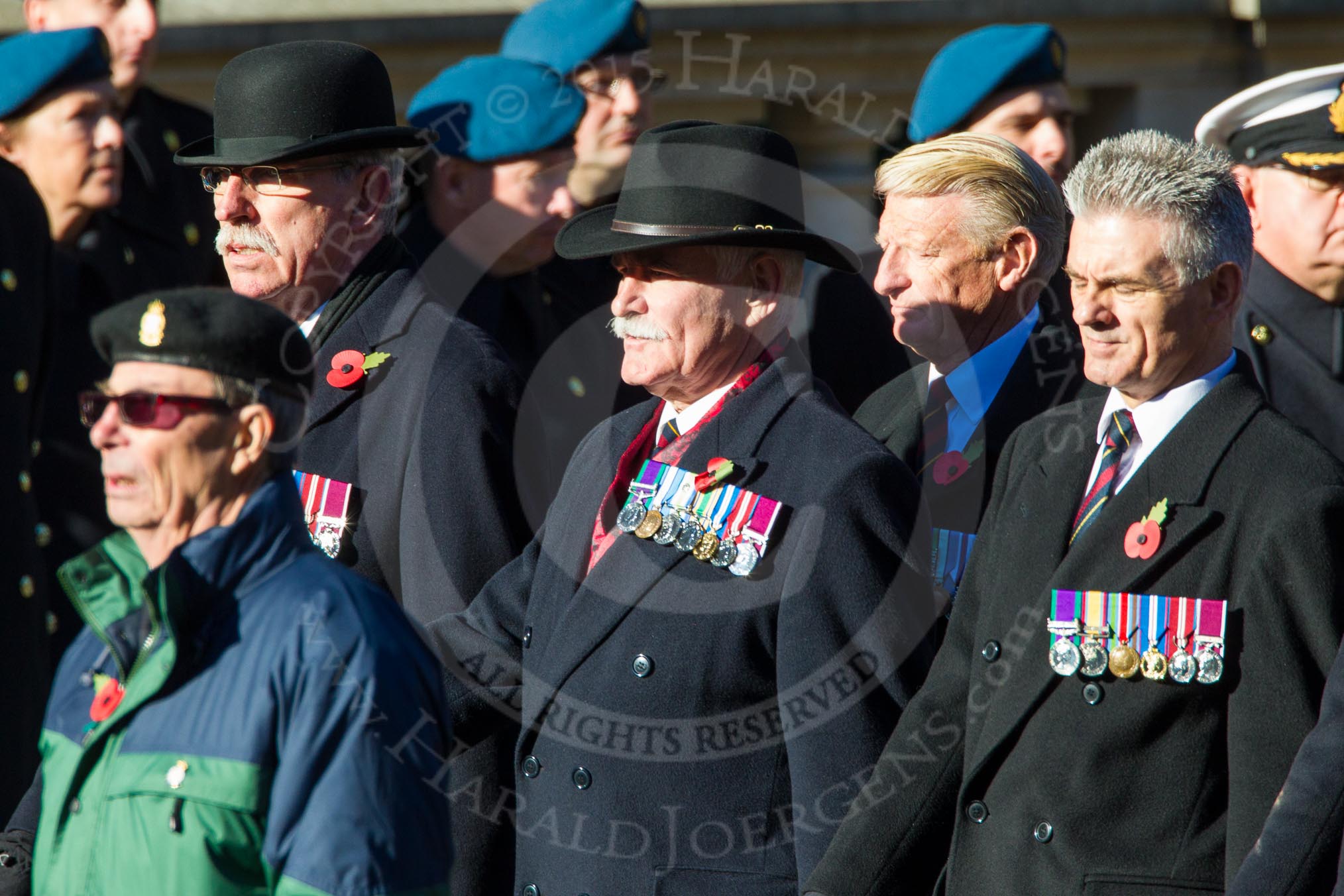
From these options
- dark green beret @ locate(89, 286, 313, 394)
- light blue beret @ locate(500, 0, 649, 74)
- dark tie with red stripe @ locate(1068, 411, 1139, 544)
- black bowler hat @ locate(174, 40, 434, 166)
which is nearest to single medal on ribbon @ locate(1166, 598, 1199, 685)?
dark tie with red stripe @ locate(1068, 411, 1139, 544)

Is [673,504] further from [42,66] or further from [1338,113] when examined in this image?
[42,66]

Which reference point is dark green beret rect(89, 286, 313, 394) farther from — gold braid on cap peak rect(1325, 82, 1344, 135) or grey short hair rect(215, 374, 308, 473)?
gold braid on cap peak rect(1325, 82, 1344, 135)

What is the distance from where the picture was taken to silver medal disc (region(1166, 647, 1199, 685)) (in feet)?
9.30

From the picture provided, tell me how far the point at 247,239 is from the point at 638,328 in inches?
38.9

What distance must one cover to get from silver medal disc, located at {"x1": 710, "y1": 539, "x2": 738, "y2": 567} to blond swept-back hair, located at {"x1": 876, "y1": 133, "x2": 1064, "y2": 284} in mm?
1046

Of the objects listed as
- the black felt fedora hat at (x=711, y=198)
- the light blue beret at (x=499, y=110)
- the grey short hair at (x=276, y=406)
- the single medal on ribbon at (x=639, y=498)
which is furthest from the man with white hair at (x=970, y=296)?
the grey short hair at (x=276, y=406)

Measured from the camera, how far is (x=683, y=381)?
3479 mm

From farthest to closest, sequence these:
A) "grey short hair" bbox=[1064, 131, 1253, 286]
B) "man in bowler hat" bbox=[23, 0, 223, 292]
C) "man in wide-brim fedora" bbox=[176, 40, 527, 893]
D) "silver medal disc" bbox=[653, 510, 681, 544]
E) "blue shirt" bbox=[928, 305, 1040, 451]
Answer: "man in bowler hat" bbox=[23, 0, 223, 292]
"blue shirt" bbox=[928, 305, 1040, 451]
"man in wide-brim fedora" bbox=[176, 40, 527, 893]
"silver medal disc" bbox=[653, 510, 681, 544]
"grey short hair" bbox=[1064, 131, 1253, 286]

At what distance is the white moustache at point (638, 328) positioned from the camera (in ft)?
11.3

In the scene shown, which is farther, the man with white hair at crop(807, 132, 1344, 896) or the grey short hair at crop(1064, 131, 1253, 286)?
the grey short hair at crop(1064, 131, 1253, 286)

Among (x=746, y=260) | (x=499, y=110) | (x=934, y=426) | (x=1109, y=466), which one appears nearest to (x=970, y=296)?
(x=934, y=426)

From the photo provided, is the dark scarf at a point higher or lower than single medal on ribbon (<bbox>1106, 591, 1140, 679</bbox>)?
higher

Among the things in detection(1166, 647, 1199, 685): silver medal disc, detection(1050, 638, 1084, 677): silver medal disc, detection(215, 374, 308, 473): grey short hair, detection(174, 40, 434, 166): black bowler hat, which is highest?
detection(174, 40, 434, 166): black bowler hat

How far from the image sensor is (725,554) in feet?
10.6
